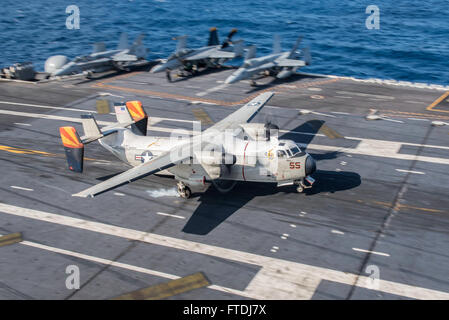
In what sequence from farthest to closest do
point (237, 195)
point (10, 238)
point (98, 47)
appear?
point (98, 47) → point (237, 195) → point (10, 238)

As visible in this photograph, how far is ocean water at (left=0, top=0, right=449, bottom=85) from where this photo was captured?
8900 centimetres

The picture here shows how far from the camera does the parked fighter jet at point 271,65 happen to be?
198 ft

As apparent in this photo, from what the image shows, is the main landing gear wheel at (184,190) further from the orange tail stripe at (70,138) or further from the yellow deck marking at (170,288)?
the yellow deck marking at (170,288)

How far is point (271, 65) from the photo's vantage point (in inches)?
2506

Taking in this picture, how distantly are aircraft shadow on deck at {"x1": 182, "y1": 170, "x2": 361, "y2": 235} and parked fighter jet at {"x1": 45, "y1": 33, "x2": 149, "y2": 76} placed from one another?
38.9m

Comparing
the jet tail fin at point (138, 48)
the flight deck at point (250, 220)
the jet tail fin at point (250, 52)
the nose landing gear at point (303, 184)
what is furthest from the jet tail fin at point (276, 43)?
the nose landing gear at point (303, 184)

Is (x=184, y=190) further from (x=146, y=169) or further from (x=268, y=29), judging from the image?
(x=268, y=29)

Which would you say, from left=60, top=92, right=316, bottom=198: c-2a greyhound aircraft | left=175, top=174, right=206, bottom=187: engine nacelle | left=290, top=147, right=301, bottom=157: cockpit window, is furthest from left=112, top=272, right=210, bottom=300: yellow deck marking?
left=290, top=147, right=301, bottom=157: cockpit window

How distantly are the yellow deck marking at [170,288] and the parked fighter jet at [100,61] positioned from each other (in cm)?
4771

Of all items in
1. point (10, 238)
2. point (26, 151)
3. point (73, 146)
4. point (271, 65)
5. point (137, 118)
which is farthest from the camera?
point (271, 65)

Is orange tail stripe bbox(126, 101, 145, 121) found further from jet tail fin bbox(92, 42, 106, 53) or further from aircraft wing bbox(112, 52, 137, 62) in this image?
jet tail fin bbox(92, 42, 106, 53)

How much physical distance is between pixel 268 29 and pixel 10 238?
9315cm

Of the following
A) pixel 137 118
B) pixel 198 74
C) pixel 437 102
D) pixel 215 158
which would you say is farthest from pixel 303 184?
pixel 198 74
